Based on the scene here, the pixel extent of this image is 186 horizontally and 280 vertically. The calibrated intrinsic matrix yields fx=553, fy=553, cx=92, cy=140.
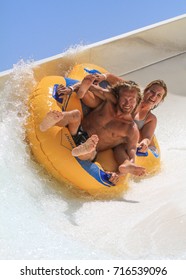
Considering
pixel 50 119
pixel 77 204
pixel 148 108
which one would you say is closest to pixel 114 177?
pixel 77 204

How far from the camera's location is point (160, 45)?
4.77 m

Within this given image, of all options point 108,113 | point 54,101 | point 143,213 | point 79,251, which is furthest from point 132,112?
point 79,251

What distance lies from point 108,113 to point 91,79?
0.23 meters

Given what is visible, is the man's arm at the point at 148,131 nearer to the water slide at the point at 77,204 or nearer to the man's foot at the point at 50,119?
the water slide at the point at 77,204

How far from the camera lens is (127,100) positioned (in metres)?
3.18

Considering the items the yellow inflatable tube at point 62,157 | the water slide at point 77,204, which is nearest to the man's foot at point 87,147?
the yellow inflatable tube at point 62,157

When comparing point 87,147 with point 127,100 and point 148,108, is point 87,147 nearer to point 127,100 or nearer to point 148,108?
point 127,100

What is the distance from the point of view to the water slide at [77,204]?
233cm

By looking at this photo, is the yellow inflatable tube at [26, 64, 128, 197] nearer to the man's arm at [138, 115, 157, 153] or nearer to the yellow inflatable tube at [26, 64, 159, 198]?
the yellow inflatable tube at [26, 64, 159, 198]

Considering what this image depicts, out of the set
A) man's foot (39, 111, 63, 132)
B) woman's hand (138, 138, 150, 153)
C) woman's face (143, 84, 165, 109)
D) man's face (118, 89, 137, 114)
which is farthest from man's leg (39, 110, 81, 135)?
woman's face (143, 84, 165, 109)

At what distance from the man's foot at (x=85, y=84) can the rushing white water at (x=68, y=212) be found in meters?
0.34

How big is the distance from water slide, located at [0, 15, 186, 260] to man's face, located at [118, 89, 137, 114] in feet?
1.54

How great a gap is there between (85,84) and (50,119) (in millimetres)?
414
